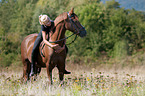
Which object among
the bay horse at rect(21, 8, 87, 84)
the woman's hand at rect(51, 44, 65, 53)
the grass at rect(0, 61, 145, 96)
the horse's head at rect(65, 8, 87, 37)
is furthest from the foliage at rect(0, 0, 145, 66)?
the horse's head at rect(65, 8, 87, 37)

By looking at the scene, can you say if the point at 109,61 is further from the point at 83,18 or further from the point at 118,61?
the point at 83,18

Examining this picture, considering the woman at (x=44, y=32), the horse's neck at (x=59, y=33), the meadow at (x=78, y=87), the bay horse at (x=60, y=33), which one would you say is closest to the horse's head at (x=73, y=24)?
the bay horse at (x=60, y=33)

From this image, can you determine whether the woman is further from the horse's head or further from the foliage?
the foliage

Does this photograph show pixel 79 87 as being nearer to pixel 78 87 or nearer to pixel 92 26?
pixel 78 87

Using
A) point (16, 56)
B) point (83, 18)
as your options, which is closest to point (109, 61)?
point (83, 18)

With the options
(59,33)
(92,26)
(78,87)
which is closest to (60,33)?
(59,33)

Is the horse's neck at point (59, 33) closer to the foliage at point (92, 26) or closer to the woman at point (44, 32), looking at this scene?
the woman at point (44, 32)

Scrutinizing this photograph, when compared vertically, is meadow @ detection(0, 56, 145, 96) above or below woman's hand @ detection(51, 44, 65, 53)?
below

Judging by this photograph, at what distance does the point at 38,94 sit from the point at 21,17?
29354mm

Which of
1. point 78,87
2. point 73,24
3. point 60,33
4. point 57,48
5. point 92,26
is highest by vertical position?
point 92,26

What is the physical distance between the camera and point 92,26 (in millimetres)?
32438

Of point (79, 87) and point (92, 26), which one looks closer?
point (79, 87)

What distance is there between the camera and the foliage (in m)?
28.9

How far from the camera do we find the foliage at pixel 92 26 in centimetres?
2888
